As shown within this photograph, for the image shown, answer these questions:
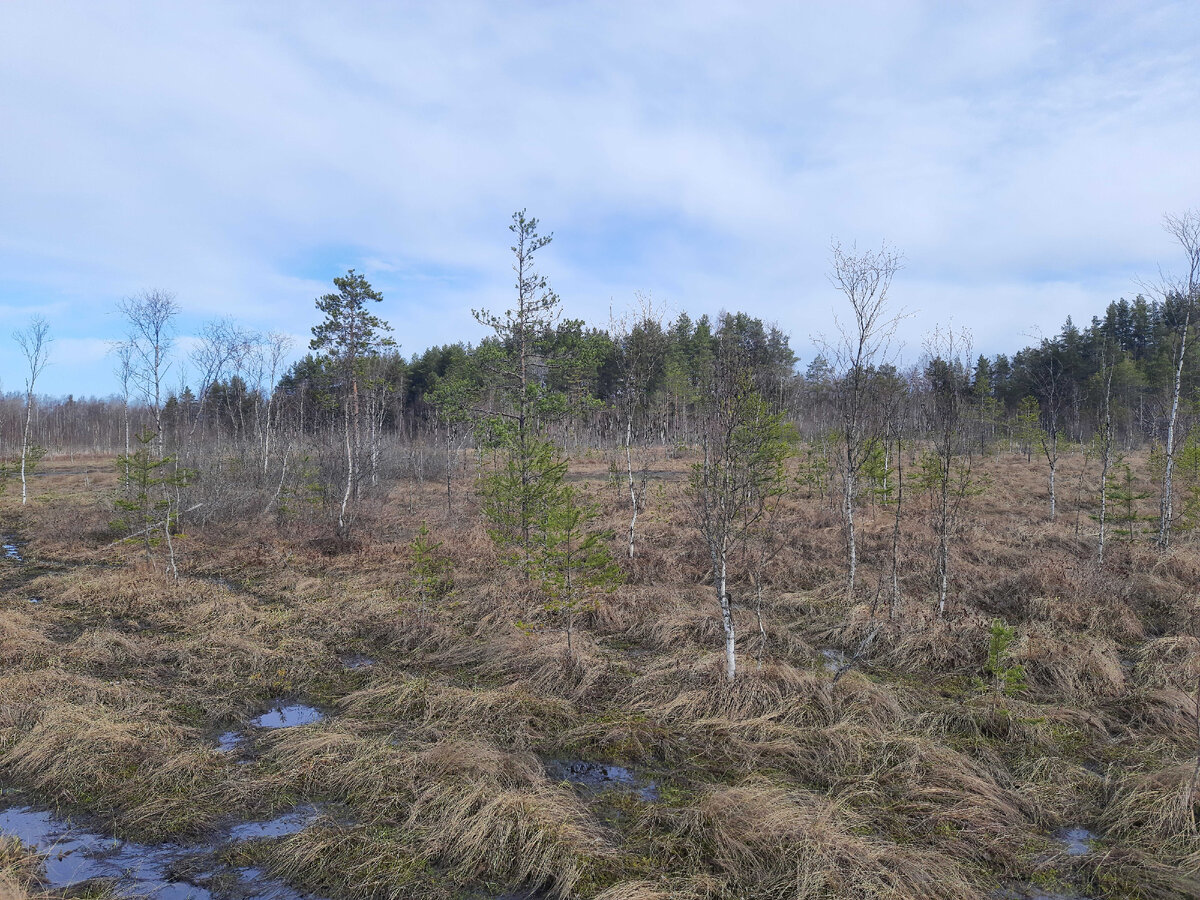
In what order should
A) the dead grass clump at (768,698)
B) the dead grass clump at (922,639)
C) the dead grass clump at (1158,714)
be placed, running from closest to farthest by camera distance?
1. the dead grass clump at (1158,714)
2. the dead grass clump at (768,698)
3. the dead grass clump at (922,639)

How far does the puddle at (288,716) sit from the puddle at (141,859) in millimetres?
2057

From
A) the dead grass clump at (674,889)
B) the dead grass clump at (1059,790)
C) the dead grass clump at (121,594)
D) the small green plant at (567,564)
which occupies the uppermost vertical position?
the small green plant at (567,564)

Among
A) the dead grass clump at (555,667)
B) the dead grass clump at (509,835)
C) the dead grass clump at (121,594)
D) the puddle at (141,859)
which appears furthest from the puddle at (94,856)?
the dead grass clump at (121,594)

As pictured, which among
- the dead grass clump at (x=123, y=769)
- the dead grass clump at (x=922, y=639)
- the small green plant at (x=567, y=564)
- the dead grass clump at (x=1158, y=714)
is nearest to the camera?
the dead grass clump at (x=123, y=769)

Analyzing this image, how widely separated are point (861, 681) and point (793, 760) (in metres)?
1.88

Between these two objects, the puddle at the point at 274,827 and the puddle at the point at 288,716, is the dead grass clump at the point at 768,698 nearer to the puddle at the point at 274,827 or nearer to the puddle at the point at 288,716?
the puddle at the point at 274,827

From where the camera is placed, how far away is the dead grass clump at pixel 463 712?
22.3 ft

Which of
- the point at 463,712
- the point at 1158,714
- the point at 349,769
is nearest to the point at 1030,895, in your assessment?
the point at 1158,714

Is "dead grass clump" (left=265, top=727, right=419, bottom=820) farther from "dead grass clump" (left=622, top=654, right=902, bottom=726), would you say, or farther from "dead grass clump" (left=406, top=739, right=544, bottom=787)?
"dead grass clump" (left=622, top=654, right=902, bottom=726)

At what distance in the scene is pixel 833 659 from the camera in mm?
9266

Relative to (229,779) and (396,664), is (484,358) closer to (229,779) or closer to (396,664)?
(396,664)

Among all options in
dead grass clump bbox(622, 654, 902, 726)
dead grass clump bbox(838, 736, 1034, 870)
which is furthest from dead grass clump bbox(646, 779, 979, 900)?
dead grass clump bbox(622, 654, 902, 726)

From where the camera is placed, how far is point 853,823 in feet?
16.5

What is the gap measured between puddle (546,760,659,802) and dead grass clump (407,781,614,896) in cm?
63
